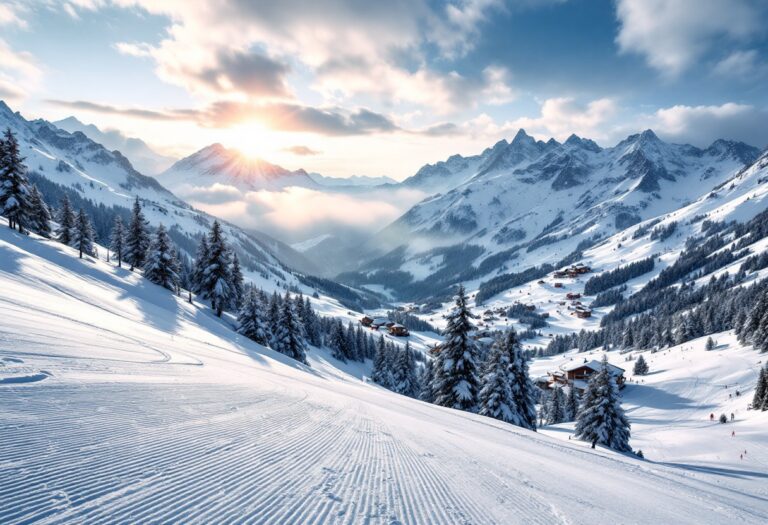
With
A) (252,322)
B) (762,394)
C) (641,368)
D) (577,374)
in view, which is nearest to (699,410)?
(762,394)

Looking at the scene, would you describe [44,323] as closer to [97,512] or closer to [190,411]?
[190,411]

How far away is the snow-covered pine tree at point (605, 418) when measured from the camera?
114 ft

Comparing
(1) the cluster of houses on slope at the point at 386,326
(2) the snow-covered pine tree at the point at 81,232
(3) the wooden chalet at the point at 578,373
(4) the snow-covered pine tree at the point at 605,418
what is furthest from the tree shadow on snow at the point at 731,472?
(1) the cluster of houses on slope at the point at 386,326

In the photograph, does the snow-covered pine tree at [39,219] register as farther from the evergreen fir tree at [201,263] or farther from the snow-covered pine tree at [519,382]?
the snow-covered pine tree at [519,382]

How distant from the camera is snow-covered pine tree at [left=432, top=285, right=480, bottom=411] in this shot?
34.0 metres

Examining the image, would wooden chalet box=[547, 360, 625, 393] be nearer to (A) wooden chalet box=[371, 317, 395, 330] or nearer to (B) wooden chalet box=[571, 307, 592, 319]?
(A) wooden chalet box=[371, 317, 395, 330]

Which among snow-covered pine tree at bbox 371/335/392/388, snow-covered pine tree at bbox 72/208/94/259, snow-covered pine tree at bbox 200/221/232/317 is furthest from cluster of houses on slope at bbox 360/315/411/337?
snow-covered pine tree at bbox 72/208/94/259

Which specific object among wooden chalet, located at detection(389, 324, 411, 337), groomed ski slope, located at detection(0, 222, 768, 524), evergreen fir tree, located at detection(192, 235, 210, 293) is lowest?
groomed ski slope, located at detection(0, 222, 768, 524)

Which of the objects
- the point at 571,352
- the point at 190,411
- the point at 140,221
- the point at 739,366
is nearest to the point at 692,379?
the point at 739,366

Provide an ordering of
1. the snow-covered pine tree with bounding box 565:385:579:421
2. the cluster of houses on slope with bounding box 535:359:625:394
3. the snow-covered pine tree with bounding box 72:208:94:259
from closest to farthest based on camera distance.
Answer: the snow-covered pine tree with bounding box 72:208:94:259 → the snow-covered pine tree with bounding box 565:385:579:421 → the cluster of houses on slope with bounding box 535:359:625:394

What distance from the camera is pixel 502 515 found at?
659cm

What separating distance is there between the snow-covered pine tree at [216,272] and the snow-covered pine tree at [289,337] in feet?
27.3

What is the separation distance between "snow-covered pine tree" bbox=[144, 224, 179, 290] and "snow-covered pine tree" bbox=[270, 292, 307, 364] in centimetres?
1711

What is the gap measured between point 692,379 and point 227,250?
77.7 meters
